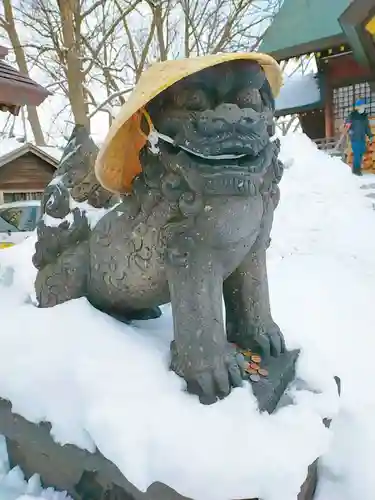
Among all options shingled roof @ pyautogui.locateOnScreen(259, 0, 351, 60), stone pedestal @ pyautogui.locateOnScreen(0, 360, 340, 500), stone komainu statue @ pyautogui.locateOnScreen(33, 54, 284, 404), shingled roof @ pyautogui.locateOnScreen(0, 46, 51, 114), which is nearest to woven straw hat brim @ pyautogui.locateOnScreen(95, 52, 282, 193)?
stone komainu statue @ pyautogui.locateOnScreen(33, 54, 284, 404)

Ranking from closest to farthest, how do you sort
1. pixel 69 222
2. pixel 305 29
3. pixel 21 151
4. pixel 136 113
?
pixel 136 113
pixel 69 222
pixel 305 29
pixel 21 151

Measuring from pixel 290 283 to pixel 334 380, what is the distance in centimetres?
159

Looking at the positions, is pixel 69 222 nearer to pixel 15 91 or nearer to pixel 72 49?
pixel 15 91

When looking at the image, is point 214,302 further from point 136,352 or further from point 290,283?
point 290,283

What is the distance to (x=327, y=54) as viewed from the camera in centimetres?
815

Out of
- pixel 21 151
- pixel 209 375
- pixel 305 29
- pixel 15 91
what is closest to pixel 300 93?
pixel 305 29

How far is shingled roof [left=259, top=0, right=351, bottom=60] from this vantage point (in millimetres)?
6926

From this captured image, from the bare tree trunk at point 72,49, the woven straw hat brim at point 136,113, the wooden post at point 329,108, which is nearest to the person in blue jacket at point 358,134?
the wooden post at point 329,108

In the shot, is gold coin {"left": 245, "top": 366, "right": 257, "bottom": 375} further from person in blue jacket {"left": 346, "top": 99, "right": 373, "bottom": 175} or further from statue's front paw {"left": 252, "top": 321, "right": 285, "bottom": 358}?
person in blue jacket {"left": 346, "top": 99, "right": 373, "bottom": 175}

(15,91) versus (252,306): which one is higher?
(15,91)

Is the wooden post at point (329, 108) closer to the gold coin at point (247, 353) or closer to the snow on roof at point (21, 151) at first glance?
the snow on roof at point (21, 151)

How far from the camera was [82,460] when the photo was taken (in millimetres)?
1093

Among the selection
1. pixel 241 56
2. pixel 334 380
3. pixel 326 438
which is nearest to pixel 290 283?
pixel 334 380

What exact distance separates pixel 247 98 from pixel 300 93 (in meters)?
8.56
